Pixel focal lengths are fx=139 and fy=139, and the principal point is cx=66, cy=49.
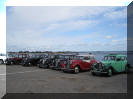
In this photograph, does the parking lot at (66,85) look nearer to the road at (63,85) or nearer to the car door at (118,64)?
the road at (63,85)

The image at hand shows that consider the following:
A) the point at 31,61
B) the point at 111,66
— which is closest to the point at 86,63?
the point at 111,66

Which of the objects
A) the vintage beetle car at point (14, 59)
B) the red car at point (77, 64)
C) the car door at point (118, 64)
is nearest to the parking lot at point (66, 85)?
the car door at point (118, 64)

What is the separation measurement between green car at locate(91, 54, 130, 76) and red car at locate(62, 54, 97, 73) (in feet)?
6.10

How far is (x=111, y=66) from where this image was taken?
11508 mm

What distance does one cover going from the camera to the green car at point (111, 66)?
11.3 m

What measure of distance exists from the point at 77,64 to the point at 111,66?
10.8 ft

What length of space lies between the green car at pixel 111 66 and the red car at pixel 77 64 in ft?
6.10

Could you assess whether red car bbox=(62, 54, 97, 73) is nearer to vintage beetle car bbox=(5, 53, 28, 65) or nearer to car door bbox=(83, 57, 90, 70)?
car door bbox=(83, 57, 90, 70)

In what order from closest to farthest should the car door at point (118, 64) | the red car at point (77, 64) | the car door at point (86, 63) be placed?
1. the car door at point (118, 64)
2. the red car at point (77, 64)
3. the car door at point (86, 63)

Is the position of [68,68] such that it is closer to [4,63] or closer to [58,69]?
[58,69]
